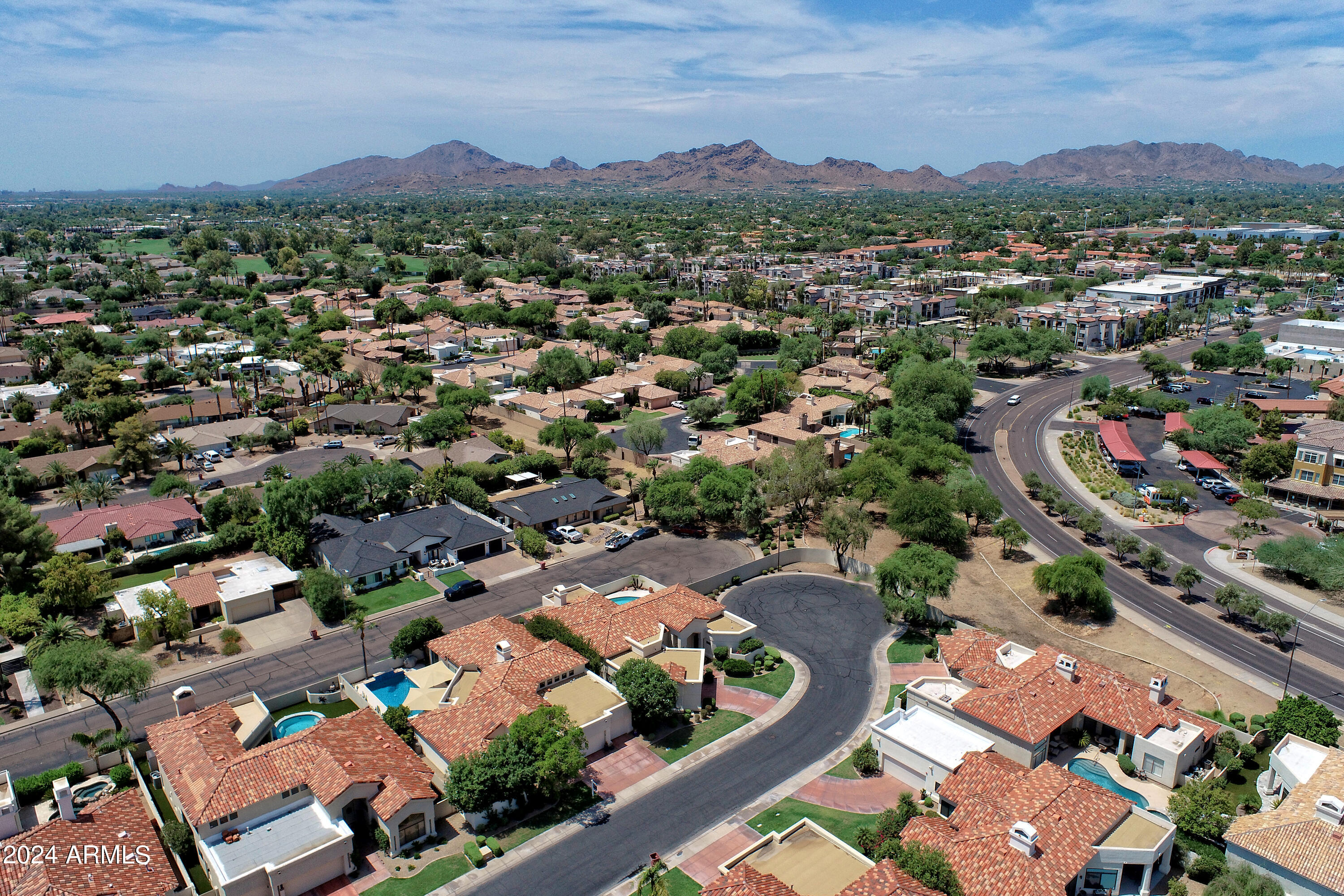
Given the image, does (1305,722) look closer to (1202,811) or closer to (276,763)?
(1202,811)

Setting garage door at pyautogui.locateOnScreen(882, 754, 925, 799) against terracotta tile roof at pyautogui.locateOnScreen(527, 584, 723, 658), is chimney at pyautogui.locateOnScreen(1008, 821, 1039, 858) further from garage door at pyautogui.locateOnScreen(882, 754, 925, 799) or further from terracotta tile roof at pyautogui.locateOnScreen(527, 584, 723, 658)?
terracotta tile roof at pyautogui.locateOnScreen(527, 584, 723, 658)

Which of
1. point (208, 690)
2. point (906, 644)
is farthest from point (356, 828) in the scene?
point (906, 644)

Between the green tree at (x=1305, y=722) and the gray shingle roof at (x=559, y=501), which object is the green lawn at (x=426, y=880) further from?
the green tree at (x=1305, y=722)

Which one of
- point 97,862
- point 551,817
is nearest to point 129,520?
point 97,862

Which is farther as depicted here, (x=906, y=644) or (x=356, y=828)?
(x=906, y=644)

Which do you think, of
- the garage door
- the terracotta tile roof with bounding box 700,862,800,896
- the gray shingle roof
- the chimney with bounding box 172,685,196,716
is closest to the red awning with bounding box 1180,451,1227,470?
the gray shingle roof

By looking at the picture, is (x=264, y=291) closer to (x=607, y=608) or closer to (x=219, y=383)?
(x=219, y=383)

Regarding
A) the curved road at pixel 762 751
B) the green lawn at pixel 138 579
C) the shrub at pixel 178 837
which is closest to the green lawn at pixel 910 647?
the curved road at pixel 762 751
